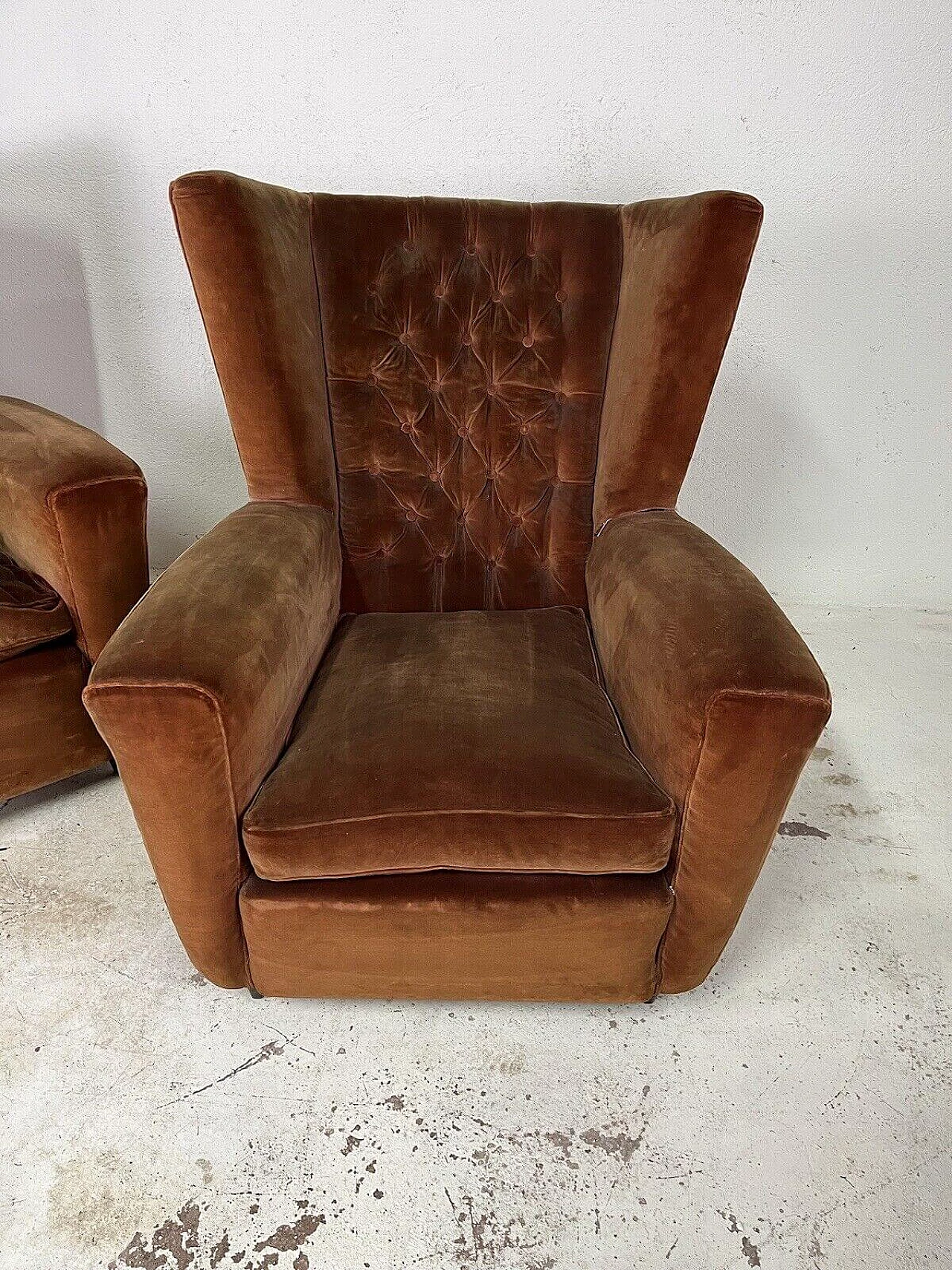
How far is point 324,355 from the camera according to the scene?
5.03 ft

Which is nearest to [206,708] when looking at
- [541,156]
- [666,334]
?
[666,334]

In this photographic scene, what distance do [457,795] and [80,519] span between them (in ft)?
2.64

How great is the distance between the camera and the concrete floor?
1.00m

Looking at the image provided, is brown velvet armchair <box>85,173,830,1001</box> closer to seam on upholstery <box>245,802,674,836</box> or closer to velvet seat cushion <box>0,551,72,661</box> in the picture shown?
seam on upholstery <box>245,802,674,836</box>

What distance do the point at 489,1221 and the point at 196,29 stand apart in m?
2.25

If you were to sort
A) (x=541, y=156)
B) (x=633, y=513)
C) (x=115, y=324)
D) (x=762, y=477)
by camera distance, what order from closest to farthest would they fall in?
1. (x=633, y=513)
2. (x=541, y=156)
3. (x=115, y=324)
4. (x=762, y=477)

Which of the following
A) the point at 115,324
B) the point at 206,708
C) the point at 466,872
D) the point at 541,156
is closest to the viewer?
the point at 206,708

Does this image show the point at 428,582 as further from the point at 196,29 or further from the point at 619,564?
the point at 196,29

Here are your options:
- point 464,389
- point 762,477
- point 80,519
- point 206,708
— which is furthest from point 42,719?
point 762,477

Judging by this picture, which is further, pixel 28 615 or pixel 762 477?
pixel 762 477

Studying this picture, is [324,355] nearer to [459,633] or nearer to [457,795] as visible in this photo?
[459,633]

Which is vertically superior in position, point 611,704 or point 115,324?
point 115,324

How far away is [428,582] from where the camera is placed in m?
1.64

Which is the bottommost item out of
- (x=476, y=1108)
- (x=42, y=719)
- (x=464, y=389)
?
(x=476, y=1108)
